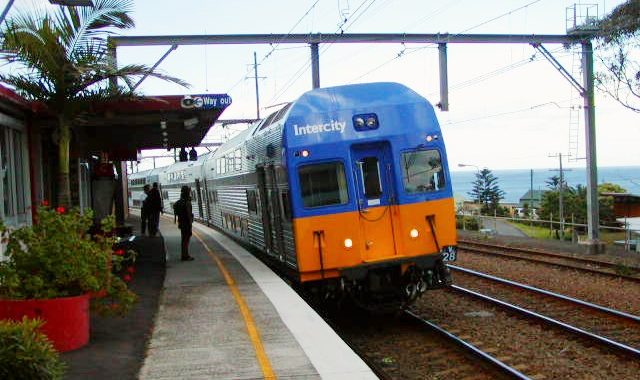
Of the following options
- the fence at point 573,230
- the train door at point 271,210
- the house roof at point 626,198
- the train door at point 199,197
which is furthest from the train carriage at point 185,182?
the house roof at point 626,198

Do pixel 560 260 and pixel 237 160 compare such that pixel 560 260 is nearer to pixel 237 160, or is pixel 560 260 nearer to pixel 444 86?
pixel 444 86

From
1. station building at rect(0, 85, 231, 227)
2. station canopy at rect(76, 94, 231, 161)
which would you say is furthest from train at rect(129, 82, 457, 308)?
station building at rect(0, 85, 231, 227)

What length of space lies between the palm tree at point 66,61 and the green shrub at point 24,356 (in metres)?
6.46

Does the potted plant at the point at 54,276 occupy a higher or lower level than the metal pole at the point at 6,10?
lower

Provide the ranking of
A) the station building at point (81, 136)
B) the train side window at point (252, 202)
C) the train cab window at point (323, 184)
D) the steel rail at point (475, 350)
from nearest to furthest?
the steel rail at point (475, 350) < the train cab window at point (323, 184) < the station building at point (81, 136) < the train side window at point (252, 202)

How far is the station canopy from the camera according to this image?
13.1m

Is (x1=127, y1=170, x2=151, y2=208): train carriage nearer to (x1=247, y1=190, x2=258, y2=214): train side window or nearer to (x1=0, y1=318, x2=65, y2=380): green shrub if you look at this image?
(x1=247, y1=190, x2=258, y2=214): train side window

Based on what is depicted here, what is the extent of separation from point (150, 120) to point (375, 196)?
692 cm

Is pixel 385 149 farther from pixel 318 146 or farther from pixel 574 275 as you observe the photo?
pixel 574 275

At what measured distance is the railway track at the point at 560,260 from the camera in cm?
1549

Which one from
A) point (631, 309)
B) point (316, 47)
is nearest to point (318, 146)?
point (631, 309)

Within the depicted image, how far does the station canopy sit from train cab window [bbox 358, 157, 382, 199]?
442cm

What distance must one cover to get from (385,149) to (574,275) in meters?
7.87

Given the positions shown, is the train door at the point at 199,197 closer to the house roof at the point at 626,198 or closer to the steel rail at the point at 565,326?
the steel rail at the point at 565,326
